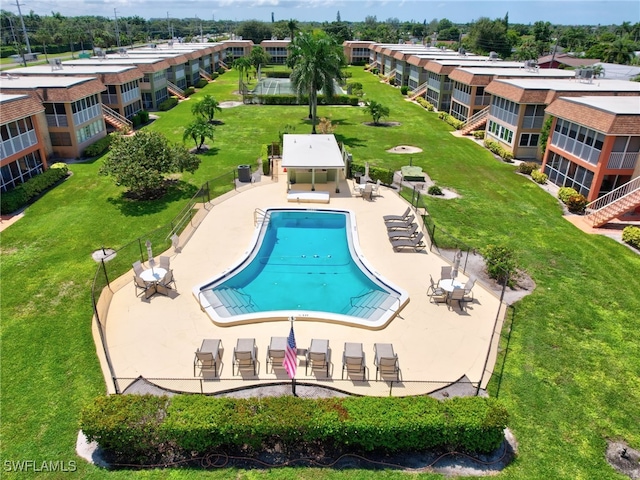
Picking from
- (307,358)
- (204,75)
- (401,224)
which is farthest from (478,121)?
(204,75)

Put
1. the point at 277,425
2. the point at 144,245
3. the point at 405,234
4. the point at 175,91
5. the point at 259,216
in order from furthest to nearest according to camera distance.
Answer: the point at 175,91
the point at 259,216
the point at 405,234
the point at 144,245
the point at 277,425

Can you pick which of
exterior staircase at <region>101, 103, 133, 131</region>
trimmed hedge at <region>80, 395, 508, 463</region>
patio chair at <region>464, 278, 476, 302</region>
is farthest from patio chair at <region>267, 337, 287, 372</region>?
exterior staircase at <region>101, 103, 133, 131</region>

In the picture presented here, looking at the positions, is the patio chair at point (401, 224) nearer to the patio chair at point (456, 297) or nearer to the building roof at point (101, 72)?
the patio chair at point (456, 297)

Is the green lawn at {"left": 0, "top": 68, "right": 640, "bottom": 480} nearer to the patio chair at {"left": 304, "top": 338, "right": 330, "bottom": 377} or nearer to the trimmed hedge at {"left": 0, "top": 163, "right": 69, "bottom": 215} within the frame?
the trimmed hedge at {"left": 0, "top": 163, "right": 69, "bottom": 215}

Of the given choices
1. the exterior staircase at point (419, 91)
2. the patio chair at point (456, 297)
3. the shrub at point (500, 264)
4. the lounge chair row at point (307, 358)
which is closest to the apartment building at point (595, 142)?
the shrub at point (500, 264)

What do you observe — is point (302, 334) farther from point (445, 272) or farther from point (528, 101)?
point (528, 101)
